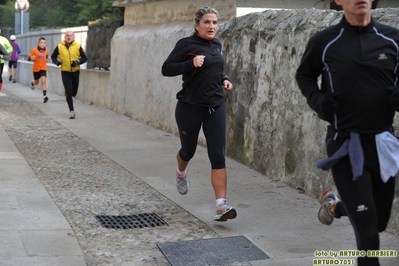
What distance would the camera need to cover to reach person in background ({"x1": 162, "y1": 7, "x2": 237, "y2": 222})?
22.4ft

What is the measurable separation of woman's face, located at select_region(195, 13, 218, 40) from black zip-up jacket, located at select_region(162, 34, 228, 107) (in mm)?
79

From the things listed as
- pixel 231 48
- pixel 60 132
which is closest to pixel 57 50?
pixel 60 132

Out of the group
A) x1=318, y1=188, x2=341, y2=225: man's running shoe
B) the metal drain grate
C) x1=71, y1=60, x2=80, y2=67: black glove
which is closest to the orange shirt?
x1=71, y1=60, x2=80, y2=67: black glove

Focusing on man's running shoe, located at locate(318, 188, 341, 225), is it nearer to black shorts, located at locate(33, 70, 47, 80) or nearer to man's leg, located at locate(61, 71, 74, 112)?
man's leg, located at locate(61, 71, 74, 112)

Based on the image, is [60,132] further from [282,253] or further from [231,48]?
[282,253]

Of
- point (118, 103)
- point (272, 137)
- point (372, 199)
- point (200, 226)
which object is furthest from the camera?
point (118, 103)

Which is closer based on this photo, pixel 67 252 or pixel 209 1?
pixel 67 252

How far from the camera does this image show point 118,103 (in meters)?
16.8

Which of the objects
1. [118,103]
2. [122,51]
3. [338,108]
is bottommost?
[118,103]

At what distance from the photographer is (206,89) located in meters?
6.88

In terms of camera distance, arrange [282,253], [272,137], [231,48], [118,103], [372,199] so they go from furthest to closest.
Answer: [118,103]
[231,48]
[272,137]
[282,253]
[372,199]

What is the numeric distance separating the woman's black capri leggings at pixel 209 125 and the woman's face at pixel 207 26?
1.94ft

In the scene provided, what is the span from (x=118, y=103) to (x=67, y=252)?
36.0 ft

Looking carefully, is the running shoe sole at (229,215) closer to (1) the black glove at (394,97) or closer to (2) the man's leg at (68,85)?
(1) the black glove at (394,97)
